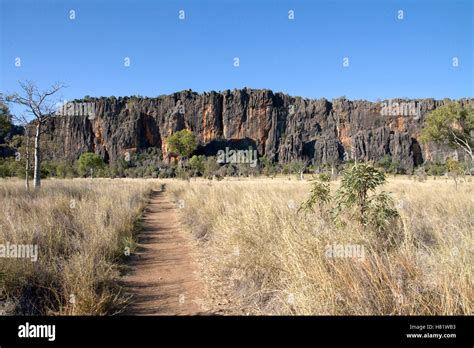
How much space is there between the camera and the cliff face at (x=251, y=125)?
115 metres

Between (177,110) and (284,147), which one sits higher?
(177,110)

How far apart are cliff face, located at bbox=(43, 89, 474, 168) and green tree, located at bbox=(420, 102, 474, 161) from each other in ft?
299

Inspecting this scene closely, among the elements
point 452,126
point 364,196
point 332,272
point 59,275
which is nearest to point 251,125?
point 452,126

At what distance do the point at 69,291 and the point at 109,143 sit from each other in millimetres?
122643

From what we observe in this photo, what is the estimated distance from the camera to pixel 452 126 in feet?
68.1

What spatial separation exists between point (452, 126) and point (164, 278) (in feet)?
75.4

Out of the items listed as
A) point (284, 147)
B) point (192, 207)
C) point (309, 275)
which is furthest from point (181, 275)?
point (284, 147)

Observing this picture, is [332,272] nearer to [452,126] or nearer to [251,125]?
[452,126]

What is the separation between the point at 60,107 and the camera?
13.8m

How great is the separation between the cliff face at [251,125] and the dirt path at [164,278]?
10881cm

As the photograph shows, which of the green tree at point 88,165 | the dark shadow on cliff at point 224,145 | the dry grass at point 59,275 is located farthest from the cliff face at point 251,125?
the dry grass at point 59,275
